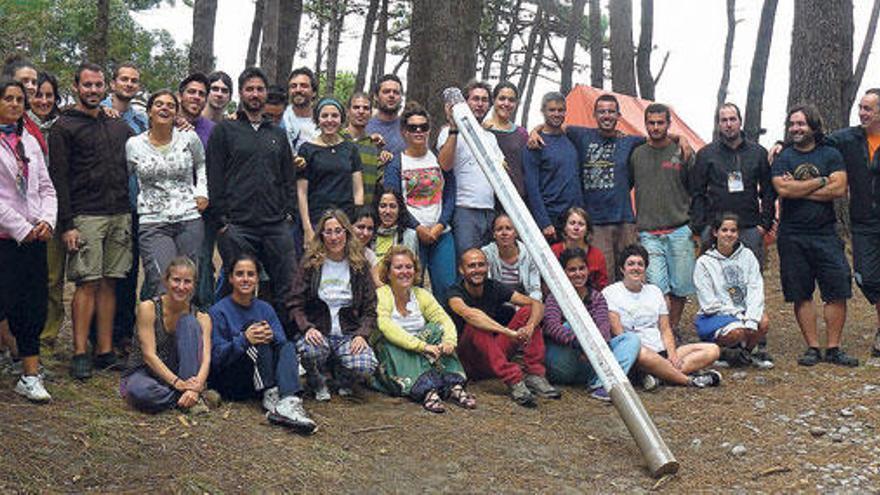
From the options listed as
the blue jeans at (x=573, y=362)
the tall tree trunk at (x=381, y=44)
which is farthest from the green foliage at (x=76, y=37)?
the blue jeans at (x=573, y=362)

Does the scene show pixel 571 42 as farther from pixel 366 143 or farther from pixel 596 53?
pixel 366 143

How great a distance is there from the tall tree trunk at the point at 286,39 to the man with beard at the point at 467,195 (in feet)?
22.5

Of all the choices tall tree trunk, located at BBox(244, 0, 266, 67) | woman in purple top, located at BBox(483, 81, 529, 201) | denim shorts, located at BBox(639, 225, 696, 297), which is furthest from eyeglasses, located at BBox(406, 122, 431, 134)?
tall tree trunk, located at BBox(244, 0, 266, 67)

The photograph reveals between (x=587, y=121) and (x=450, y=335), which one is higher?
(x=587, y=121)

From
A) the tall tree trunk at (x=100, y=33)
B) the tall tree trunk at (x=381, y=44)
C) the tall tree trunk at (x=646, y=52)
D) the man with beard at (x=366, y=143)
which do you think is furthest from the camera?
the tall tree trunk at (x=381, y=44)

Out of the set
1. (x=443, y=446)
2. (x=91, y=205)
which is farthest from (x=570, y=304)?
(x=91, y=205)

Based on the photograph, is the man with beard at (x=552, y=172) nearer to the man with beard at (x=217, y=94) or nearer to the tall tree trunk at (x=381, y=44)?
the man with beard at (x=217, y=94)

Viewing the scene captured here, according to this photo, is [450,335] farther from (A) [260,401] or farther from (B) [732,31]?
(B) [732,31]

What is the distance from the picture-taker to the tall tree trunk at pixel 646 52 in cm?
1780

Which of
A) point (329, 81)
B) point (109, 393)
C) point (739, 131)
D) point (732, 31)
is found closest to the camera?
point (109, 393)

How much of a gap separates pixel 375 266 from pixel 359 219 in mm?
A: 343

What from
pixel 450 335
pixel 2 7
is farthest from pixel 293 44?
pixel 2 7

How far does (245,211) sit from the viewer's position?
18.7ft

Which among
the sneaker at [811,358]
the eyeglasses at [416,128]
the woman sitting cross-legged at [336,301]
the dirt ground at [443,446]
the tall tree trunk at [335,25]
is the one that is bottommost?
the dirt ground at [443,446]
